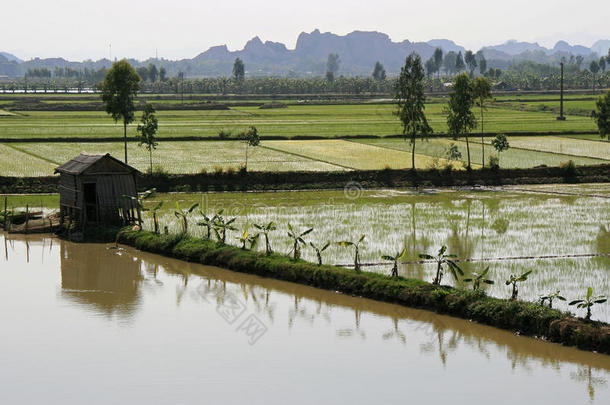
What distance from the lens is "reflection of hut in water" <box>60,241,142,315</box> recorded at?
55.9 ft

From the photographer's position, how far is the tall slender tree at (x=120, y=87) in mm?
34156

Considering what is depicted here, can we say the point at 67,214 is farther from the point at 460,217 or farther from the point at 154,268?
the point at 460,217

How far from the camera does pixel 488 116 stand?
6244cm

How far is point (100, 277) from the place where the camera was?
19312mm

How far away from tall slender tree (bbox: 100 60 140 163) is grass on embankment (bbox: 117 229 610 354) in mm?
13360

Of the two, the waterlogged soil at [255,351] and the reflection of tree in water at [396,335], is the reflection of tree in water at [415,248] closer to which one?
the waterlogged soil at [255,351]

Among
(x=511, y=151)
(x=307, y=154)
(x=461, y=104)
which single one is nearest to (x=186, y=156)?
(x=307, y=154)

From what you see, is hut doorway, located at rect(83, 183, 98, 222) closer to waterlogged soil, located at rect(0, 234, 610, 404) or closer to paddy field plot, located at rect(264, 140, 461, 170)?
waterlogged soil, located at rect(0, 234, 610, 404)

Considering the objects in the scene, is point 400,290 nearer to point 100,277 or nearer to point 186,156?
point 100,277

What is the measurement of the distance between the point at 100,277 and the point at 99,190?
5.30 meters

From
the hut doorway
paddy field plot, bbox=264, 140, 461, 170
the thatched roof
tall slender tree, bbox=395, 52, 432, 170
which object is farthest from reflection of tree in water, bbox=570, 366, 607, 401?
tall slender tree, bbox=395, 52, 432, 170

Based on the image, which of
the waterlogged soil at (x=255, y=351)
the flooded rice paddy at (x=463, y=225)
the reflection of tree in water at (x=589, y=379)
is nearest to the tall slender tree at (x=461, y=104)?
the flooded rice paddy at (x=463, y=225)

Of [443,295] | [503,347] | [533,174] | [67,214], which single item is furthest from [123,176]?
[533,174]

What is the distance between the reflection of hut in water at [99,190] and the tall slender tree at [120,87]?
10.0 m
